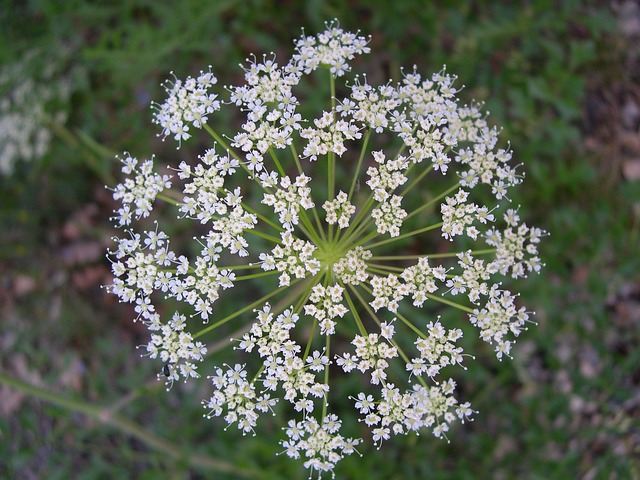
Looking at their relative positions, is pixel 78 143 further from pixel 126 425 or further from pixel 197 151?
pixel 126 425

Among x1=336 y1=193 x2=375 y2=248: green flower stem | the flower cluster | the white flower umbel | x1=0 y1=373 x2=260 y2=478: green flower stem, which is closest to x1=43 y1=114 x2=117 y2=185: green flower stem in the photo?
the flower cluster

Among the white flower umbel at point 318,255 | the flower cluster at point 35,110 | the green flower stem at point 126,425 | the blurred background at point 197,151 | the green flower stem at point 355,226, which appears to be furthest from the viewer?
the flower cluster at point 35,110

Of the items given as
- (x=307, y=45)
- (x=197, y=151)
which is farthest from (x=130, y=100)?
(x=307, y=45)

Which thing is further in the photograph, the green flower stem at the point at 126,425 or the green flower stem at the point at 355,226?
the green flower stem at the point at 126,425

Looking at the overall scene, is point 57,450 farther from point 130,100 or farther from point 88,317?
point 130,100

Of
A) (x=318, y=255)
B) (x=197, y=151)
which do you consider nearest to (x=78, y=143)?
(x=197, y=151)

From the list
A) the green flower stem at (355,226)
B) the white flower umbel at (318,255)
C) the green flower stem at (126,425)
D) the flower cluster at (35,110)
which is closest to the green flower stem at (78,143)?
the flower cluster at (35,110)

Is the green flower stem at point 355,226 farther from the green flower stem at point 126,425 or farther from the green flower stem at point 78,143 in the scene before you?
the green flower stem at point 78,143

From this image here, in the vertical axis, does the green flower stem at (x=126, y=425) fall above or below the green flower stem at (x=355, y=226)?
below
